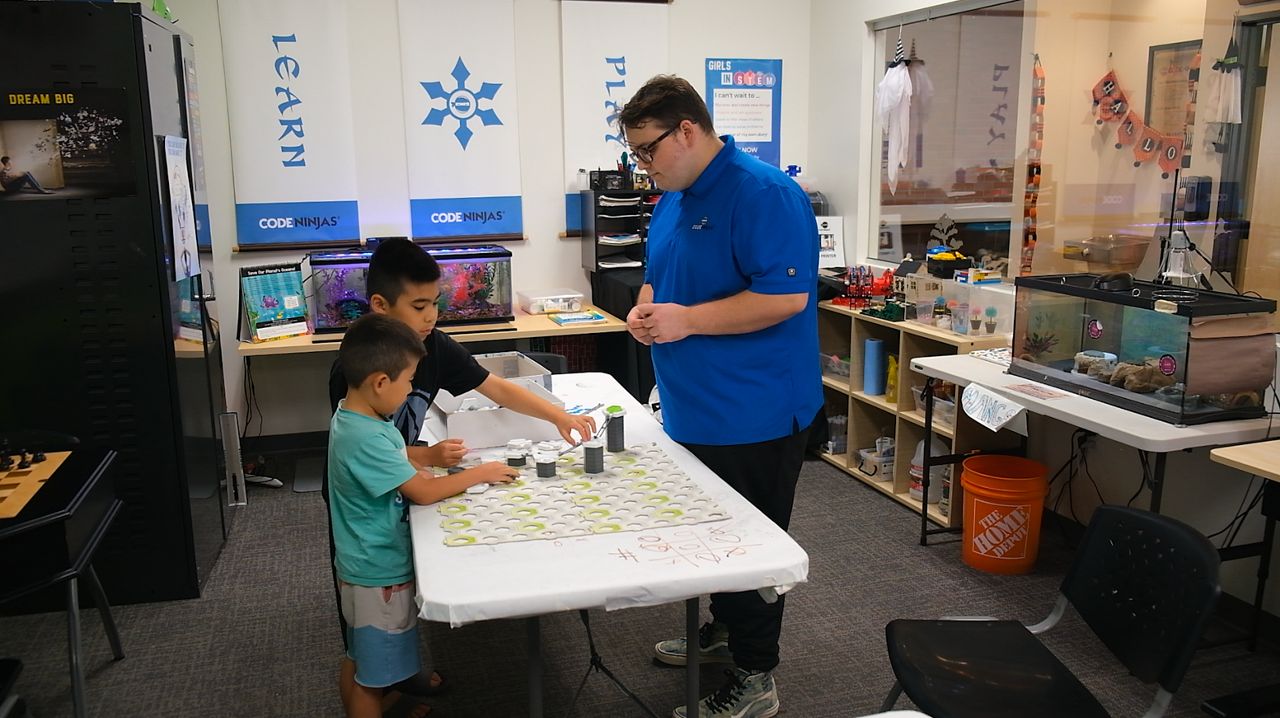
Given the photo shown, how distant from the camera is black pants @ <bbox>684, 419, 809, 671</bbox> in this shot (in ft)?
7.45

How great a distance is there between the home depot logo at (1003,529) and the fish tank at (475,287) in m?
2.37

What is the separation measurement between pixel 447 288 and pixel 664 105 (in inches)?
101

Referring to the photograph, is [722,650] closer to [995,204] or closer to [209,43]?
[995,204]

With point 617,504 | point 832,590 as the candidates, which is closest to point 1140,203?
point 832,590

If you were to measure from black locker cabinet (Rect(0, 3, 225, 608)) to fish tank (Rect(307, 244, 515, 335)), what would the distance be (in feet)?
3.36

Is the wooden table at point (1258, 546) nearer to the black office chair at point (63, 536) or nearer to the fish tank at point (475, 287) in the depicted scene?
the black office chair at point (63, 536)

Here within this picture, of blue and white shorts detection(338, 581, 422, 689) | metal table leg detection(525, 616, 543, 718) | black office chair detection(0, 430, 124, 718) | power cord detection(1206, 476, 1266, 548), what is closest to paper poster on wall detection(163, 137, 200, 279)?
black office chair detection(0, 430, 124, 718)

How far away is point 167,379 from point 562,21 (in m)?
2.85

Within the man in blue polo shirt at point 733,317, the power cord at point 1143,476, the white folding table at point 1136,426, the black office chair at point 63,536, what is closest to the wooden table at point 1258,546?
the white folding table at point 1136,426

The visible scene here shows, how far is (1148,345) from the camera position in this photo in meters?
2.88

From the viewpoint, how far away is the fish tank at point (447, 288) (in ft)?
14.0

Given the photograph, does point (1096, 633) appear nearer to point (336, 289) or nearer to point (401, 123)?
point (336, 289)

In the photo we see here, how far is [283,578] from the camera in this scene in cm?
342

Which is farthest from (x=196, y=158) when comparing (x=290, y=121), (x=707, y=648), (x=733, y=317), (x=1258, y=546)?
(x=1258, y=546)
